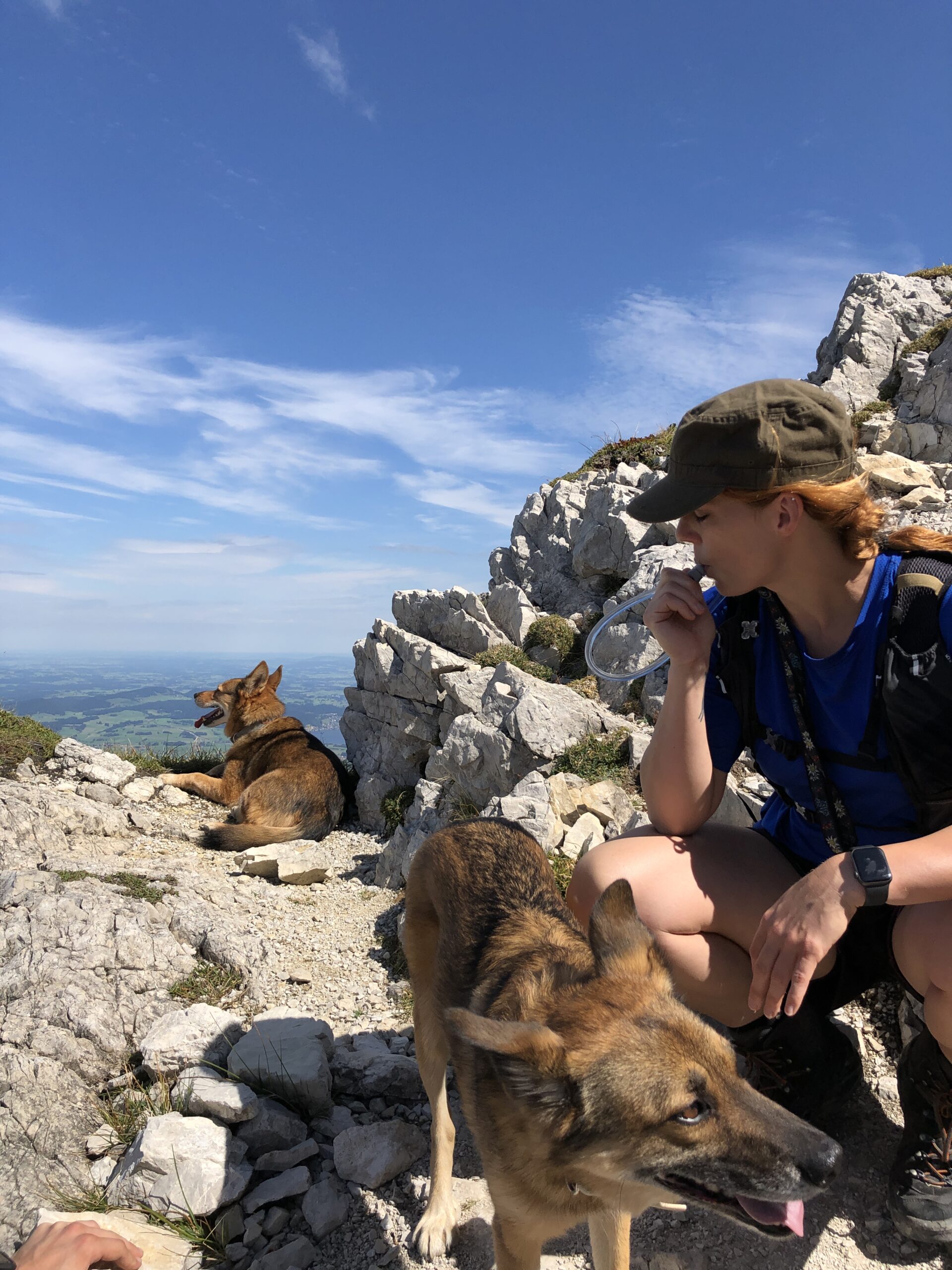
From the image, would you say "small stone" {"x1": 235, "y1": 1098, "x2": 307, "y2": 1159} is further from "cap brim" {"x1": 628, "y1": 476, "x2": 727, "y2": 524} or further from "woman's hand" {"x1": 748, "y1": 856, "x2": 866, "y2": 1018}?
"cap brim" {"x1": 628, "y1": 476, "x2": 727, "y2": 524}

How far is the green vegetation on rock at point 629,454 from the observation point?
57.8 ft

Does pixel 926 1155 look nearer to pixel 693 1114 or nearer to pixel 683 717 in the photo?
pixel 693 1114

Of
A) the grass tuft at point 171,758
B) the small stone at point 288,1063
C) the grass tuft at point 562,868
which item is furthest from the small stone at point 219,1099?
the grass tuft at point 171,758

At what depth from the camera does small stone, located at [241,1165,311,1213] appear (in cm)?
359

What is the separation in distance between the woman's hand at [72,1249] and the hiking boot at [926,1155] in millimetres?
3199

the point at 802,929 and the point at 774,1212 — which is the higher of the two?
the point at 802,929

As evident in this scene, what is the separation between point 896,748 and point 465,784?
21.1ft

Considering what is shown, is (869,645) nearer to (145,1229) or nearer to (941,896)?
(941,896)

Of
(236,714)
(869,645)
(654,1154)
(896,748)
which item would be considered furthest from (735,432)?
(236,714)

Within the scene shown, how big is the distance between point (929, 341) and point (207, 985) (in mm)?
22062

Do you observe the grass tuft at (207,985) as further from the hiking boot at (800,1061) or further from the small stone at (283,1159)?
the hiking boot at (800,1061)

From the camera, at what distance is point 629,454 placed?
741 inches

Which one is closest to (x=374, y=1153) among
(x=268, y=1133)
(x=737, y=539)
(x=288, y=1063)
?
(x=268, y=1133)

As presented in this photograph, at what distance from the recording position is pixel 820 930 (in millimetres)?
2652
